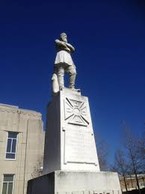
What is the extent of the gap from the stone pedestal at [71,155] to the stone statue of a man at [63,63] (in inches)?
25.6

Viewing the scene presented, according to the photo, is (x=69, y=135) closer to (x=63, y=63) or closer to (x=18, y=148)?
(x=63, y=63)

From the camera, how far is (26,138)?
26109 millimetres

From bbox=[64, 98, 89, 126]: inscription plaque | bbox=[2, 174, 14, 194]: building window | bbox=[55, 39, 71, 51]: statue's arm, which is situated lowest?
bbox=[2, 174, 14, 194]: building window

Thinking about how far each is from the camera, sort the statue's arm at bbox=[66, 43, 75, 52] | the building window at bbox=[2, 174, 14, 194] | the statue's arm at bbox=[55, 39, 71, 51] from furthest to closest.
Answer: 1. the building window at bbox=[2, 174, 14, 194]
2. the statue's arm at bbox=[66, 43, 75, 52]
3. the statue's arm at bbox=[55, 39, 71, 51]

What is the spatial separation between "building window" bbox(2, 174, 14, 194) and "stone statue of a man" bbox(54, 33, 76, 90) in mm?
19567

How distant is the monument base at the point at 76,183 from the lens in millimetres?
4867

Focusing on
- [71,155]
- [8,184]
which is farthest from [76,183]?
[8,184]

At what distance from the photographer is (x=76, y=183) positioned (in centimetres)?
509

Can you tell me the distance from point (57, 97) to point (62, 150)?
6.37 ft

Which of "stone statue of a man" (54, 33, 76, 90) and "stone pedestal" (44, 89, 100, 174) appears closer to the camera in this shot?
"stone pedestal" (44, 89, 100, 174)

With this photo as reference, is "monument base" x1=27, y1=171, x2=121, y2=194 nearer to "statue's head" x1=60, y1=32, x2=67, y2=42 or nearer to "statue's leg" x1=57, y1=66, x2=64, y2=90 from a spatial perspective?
"statue's leg" x1=57, y1=66, x2=64, y2=90

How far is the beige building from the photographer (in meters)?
23.7

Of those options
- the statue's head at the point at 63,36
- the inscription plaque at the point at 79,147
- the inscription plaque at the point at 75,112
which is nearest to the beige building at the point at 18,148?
the statue's head at the point at 63,36

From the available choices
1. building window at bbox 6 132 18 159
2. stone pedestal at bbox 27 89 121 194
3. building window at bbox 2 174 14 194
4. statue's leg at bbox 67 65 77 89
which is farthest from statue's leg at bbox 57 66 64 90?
building window at bbox 6 132 18 159
